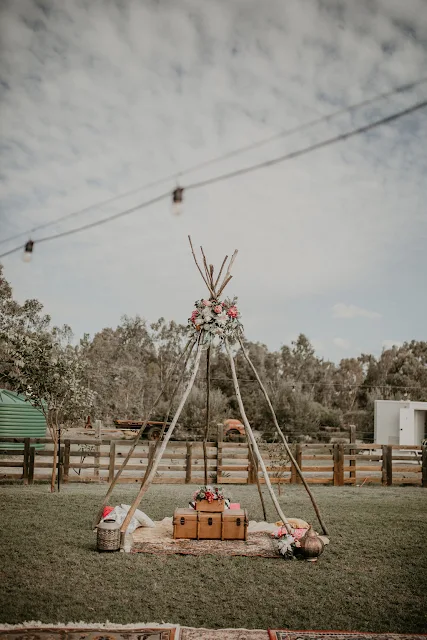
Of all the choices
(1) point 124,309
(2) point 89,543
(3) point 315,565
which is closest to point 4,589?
(2) point 89,543

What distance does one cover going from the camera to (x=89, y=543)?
255 inches

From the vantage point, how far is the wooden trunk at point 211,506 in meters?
6.90

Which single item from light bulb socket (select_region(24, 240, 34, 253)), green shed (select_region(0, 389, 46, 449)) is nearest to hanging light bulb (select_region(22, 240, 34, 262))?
light bulb socket (select_region(24, 240, 34, 253))

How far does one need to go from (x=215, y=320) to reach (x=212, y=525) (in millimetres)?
2790

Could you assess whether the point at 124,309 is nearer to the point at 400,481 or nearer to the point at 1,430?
the point at 1,430

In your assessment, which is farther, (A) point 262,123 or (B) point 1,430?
(B) point 1,430

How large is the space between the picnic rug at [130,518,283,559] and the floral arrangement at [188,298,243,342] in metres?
2.75

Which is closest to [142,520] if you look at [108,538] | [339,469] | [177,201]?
[108,538]

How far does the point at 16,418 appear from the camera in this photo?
57.4ft

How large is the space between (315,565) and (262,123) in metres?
5.50

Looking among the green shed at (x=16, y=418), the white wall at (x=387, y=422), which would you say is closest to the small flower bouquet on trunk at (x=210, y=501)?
the green shed at (x=16, y=418)

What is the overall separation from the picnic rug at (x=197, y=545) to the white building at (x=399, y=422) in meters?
17.5

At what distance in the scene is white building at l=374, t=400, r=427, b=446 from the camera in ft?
75.1

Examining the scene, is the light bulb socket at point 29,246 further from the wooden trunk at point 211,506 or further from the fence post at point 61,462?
the fence post at point 61,462
